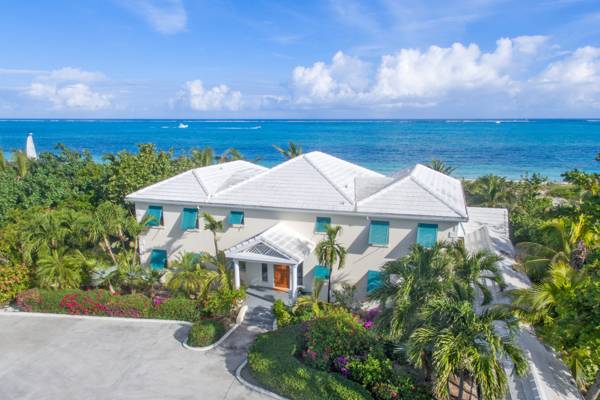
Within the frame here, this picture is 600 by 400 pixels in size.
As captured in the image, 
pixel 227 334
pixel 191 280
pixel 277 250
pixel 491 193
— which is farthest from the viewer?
pixel 491 193

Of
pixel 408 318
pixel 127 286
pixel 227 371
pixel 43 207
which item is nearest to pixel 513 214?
→ pixel 408 318

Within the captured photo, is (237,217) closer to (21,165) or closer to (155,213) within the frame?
(155,213)

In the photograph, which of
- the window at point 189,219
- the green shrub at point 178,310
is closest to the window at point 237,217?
the window at point 189,219

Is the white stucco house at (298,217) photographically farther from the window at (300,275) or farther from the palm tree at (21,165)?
the palm tree at (21,165)

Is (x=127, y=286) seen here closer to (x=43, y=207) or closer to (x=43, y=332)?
(x=43, y=332)

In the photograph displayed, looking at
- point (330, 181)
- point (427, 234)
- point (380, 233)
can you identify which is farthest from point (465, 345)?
point (330, 181)

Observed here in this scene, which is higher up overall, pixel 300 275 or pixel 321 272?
pixel 321 272
